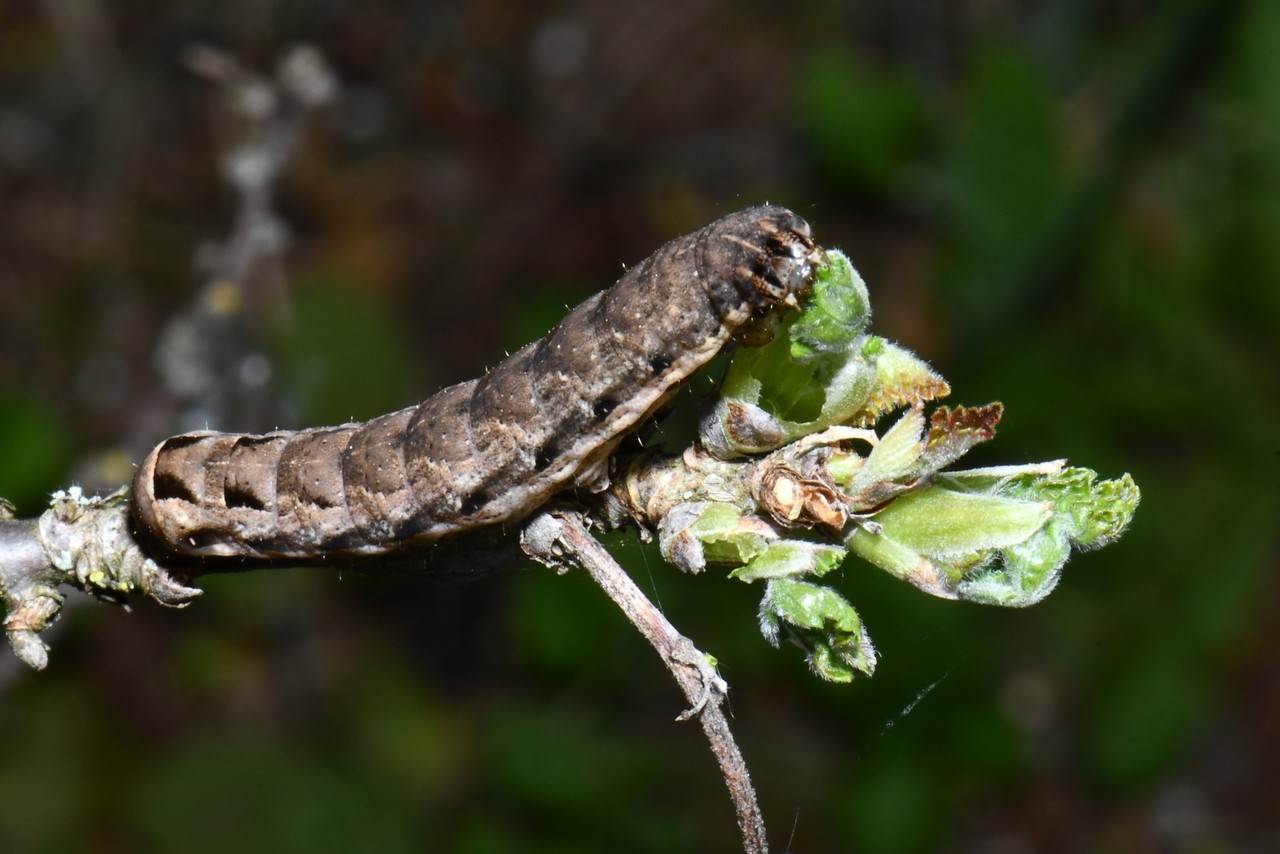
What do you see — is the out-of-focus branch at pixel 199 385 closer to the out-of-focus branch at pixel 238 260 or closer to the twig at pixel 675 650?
the out-of-focus branch at pixel 238 260

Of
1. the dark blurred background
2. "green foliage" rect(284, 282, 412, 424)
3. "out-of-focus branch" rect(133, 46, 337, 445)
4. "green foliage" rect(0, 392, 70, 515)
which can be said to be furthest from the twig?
"green foliage" rect(284, 282, 412, 424)

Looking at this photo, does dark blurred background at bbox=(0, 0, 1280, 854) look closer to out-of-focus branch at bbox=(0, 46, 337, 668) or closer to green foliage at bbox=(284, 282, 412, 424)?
green foliage at bbox=(284, 282, 412, 424)

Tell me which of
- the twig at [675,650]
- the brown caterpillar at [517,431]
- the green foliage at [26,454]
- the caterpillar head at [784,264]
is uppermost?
the green foliage at [26,454]

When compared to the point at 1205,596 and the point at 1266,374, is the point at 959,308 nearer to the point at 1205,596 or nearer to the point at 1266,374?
the point at 1266,374

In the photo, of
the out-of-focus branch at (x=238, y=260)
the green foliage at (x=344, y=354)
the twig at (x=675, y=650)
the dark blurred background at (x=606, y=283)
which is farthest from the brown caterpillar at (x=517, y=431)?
the green foliage at (x=344, y=354)

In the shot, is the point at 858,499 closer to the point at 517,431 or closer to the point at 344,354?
the point at 517,431

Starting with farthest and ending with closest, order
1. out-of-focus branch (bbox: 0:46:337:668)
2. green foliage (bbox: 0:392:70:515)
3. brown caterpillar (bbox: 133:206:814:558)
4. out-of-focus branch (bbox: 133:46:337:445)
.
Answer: green foliage (bbox: 0:392:70:515)
out-of-focus branch (bbox: 133:46:337:445)
out-of-focus branch (bbox: 0:46:337:668)
brown caterpillar (bbox: 133:206:814:558)
